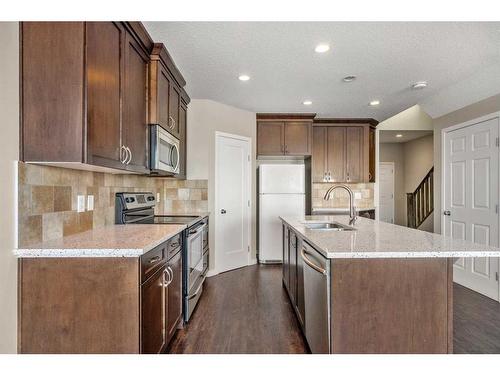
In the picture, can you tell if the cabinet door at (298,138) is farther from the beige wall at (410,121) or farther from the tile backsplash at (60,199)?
the tile backsplash at (60,199)

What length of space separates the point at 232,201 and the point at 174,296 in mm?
2243

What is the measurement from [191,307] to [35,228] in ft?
5.05

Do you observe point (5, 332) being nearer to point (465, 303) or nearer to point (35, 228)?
point (35, 228)

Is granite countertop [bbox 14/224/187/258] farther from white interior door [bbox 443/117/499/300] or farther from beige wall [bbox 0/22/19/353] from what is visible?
white interior door [bbox 443/117/499/300]

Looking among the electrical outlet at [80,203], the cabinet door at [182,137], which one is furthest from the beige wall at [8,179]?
the cabinet door at [182,137]

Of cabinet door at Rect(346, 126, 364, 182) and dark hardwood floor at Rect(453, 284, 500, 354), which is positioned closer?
dark hardwood floor at Rect(453, 284, 500, 354)

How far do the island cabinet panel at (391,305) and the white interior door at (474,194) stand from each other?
2.27 meters

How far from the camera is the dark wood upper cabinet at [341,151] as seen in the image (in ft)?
16.9

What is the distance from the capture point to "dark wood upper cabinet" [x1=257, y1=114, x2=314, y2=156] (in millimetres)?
4840

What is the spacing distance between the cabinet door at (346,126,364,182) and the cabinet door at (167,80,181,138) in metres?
3.15

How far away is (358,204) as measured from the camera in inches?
216

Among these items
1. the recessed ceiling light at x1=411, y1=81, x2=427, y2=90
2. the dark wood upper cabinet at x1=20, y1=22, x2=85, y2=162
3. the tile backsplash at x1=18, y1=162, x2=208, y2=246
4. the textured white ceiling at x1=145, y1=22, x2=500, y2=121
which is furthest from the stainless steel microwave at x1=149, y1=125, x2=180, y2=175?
the recessed ceiling light at x1=411, y1=81, x2=427, y2=90

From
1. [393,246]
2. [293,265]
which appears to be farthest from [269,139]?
[393,246]
